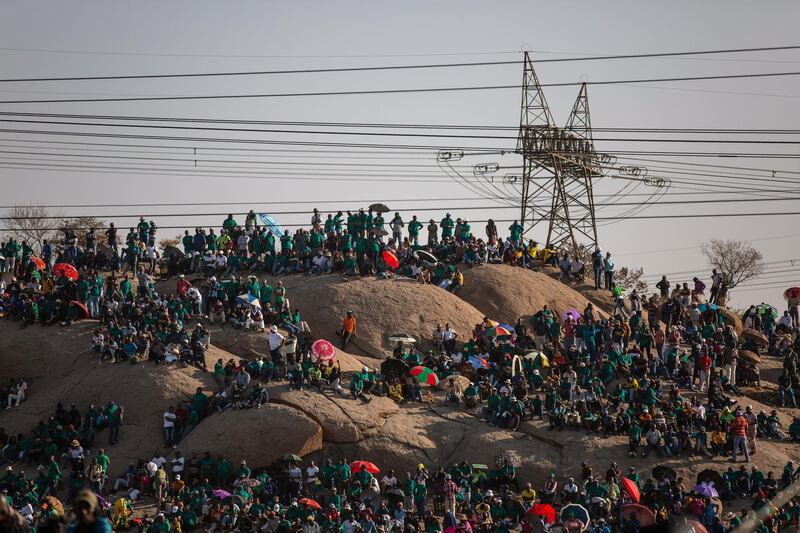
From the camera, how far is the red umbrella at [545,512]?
99.1 feet

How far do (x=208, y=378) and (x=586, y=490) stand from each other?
13755 mm

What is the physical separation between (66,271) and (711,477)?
2560 centimetres

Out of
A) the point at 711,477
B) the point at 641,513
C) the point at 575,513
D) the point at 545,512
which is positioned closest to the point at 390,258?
the point at 711,477

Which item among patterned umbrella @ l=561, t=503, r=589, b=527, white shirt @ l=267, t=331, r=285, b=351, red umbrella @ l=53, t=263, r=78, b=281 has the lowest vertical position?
patterned umbrella @ l=561, t=503, r=589, b=527

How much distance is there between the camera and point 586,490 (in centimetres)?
3231

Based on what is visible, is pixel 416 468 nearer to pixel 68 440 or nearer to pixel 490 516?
pixel 490 516

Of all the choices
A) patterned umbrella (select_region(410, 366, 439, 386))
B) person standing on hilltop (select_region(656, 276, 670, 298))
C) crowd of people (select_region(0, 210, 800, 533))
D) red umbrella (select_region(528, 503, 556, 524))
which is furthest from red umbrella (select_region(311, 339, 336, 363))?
person standing on hilltop (select_region(656, 276, 670, 298))

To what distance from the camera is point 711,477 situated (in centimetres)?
3312

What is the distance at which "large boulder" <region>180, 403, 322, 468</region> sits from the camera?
113 ft

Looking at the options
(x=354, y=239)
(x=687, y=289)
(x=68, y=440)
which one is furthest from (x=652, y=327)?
(x=68, y=440)

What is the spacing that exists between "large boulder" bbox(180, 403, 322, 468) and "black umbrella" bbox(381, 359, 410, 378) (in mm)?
4787

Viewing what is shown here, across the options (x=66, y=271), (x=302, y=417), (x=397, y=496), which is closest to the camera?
(x=397, y=496)

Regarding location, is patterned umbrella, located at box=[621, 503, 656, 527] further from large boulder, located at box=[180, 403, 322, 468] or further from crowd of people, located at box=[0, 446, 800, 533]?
large boulder, located at box=[180, 403, 322, 468]

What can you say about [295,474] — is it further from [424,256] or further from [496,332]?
[424,256]
